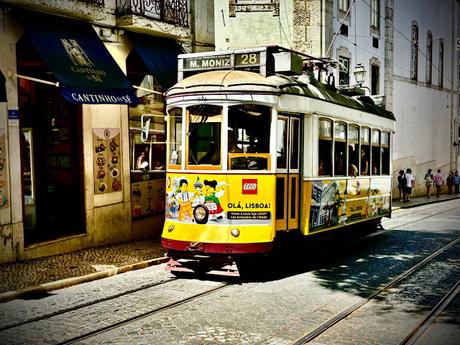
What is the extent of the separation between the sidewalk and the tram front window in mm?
2979

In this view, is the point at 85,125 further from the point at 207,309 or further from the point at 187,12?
the point at 207,309

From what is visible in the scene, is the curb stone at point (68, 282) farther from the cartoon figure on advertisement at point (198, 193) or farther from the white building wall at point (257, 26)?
→ the white building wall at point (257, 26)

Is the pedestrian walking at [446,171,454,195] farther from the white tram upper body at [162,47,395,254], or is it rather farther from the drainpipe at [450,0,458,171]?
the white tram upper body at [162,47,395,254]

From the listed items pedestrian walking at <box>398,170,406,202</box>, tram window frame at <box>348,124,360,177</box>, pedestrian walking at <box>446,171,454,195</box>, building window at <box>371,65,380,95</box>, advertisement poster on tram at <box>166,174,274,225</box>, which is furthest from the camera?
pedestrian walking at <box>446,171,454,195</box>

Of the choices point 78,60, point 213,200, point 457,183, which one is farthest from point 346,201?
point 457,183

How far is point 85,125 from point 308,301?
6.51m

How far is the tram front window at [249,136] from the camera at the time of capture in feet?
27.5

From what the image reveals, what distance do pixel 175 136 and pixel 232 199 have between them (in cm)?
167

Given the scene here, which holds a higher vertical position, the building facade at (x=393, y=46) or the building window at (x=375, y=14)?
the building window at (x=375, y=14)

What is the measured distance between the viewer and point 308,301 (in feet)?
23.7

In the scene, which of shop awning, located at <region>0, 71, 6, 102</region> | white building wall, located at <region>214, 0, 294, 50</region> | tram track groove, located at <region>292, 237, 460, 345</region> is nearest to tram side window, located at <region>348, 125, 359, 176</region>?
tram track groove, located at <region>292, 237, 460, 345</region>

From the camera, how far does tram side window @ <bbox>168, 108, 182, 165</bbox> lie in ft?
29.1

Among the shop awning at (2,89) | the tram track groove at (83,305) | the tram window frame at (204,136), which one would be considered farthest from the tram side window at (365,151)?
the shop awning at (2,89)

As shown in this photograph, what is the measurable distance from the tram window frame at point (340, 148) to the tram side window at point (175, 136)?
3.32 meters
